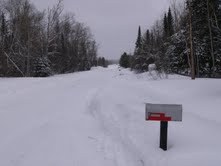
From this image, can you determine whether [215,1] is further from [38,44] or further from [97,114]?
[38,44]

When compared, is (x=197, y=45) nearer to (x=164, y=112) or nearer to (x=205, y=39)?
(x=205, y=39)

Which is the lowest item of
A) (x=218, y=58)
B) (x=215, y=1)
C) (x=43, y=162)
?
(x=43, y=162)

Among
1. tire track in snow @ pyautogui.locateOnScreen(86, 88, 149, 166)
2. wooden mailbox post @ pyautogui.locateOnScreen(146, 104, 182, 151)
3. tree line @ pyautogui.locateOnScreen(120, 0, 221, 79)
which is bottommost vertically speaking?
tire track in snow @ pyautogui.locateOnScreen(86, 88, 149, 166)

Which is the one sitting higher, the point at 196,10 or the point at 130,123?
the point at 196,10

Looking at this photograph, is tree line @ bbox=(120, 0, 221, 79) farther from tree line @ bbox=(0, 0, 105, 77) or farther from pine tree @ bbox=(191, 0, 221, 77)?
tree line @ bbox=(0, 0, 105, 77)

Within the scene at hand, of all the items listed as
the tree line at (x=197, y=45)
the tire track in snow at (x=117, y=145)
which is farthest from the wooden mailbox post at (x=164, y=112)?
the tree line at (x=197, y=45)

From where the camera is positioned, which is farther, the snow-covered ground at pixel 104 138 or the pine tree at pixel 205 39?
the pine tree at pixel 205 39

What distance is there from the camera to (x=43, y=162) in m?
5.00

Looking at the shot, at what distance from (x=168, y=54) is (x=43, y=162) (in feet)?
88.5

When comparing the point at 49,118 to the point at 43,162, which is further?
the point at 49,118

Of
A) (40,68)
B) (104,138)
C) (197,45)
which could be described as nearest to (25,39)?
(40,68)

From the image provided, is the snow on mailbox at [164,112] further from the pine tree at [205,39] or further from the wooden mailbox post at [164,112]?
the pine tree at [205,39]

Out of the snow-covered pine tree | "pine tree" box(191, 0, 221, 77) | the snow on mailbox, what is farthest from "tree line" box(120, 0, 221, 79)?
the snow on mailbox

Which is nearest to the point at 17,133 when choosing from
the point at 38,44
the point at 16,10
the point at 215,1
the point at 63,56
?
the point at 215,1
